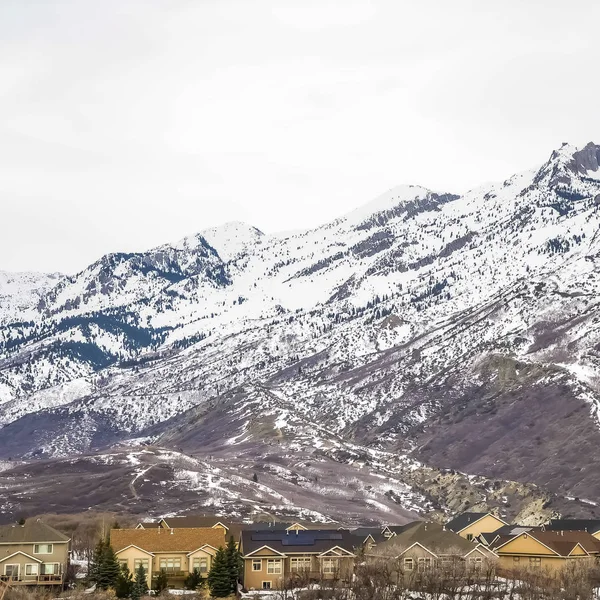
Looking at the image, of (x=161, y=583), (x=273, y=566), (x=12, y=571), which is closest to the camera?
(x=161, y=583)

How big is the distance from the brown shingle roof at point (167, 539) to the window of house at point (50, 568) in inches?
262

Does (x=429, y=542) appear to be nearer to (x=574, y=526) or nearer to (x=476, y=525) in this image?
(x=476, y=525)

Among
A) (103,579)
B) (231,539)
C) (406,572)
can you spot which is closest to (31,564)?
(103,579)

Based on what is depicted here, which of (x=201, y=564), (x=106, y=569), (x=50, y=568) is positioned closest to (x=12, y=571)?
(x=50, y=568)

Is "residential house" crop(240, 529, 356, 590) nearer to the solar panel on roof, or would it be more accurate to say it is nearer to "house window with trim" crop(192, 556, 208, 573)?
the solar panel on roof

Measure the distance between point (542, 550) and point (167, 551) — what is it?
42832mm

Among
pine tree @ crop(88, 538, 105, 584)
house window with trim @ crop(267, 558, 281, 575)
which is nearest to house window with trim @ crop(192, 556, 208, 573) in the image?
house window with trim @ crop(267, 558, 281, 575)

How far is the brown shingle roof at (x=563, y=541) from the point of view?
137375mm

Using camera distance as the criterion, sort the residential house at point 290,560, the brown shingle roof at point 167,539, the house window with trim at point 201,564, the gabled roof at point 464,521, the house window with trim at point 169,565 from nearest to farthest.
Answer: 1. the residential house at point 290,560
2. the house window with trim at point 169,565
3. the brown shingle roof at point 167,539
4. the house window with trim at point 201,564
5. the gabled roof at point 464,521

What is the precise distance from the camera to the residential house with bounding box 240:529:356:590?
128m

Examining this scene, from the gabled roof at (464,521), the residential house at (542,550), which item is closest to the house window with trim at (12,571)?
the residential house at (542,550)

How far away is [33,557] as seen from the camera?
12975 cm

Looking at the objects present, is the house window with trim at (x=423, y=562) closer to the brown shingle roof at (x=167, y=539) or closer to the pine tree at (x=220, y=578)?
the pine tree at (x=220, y=578)

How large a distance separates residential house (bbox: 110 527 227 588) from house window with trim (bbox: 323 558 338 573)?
11.9 meters
